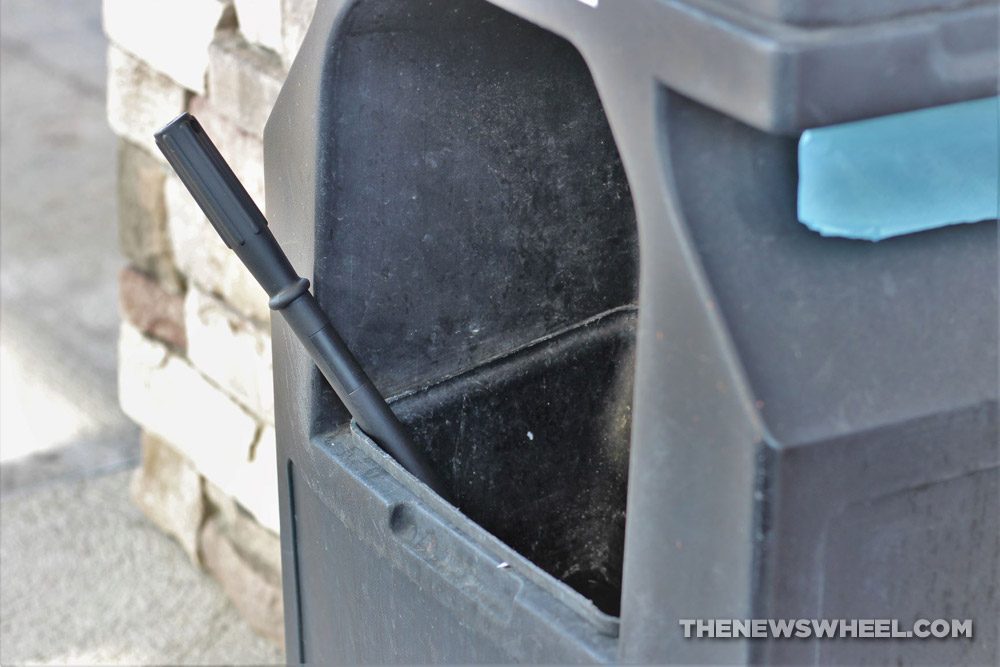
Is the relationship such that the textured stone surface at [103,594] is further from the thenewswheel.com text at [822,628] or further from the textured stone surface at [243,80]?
the thenewswheel.com text at [822,628]

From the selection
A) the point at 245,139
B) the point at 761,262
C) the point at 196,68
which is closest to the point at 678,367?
the point at 761,262

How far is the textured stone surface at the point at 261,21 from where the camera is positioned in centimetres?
196

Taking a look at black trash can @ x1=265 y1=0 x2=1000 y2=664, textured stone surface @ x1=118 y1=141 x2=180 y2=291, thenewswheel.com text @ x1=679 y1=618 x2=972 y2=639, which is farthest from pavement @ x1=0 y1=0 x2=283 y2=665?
thenewswheel.com text @ x1=679 y1=618 x2=972 y2=639

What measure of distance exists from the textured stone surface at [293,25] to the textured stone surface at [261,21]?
0.05ft

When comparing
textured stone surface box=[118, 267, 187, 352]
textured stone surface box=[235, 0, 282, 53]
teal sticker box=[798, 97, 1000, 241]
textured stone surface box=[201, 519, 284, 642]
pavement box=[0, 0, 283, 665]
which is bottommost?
pavement box=[0, 0, 283, 665]

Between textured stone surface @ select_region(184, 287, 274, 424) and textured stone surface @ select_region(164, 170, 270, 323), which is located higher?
textured stone surface @ select_region(164, 170, 270, 323)

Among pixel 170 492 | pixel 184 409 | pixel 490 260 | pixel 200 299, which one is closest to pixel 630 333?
pixel 490 260

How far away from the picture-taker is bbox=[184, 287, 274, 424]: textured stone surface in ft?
7.04

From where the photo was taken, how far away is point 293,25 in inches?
75.2

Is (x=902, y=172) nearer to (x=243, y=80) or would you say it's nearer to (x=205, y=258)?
(x=243, y=80)

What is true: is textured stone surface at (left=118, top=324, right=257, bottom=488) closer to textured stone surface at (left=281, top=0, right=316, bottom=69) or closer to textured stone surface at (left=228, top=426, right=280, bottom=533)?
textured stone surface at (left=228, top=426, right=280, bottom=533)

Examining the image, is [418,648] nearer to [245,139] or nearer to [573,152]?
[573,152]

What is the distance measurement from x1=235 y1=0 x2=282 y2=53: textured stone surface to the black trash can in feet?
1.95

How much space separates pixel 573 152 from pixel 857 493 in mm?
663
